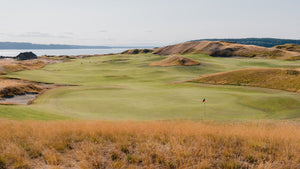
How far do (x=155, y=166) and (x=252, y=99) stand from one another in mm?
→ 19223

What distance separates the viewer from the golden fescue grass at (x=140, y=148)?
5750mm

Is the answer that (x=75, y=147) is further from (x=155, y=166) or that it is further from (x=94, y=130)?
(x=155, y=166)

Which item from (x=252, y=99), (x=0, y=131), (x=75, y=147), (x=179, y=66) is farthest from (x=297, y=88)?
(x=179, y=66)

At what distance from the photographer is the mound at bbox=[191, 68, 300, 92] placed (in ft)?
103

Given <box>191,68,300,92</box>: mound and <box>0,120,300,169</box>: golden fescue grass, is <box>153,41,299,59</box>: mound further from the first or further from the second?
<box>0,120,300,169</box>: golden fescue grass

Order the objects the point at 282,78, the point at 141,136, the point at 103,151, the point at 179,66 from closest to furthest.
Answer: the point at 103,151 → the point at 141,136 → the point at 282,78 → the point at 179,66

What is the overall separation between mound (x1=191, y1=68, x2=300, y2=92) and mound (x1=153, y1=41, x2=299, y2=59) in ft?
220

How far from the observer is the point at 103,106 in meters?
20.5

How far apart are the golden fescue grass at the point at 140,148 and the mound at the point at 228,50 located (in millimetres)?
102785

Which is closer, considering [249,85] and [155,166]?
[155,166]

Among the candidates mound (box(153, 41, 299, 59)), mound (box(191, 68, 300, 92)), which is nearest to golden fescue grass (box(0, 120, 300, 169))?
mound (box(191, 68, 300, 92))

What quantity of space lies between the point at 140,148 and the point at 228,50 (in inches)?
4463

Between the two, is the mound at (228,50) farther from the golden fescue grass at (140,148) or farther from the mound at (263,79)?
the golden fescue grass at (140,148)

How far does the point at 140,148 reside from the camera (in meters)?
6.67
